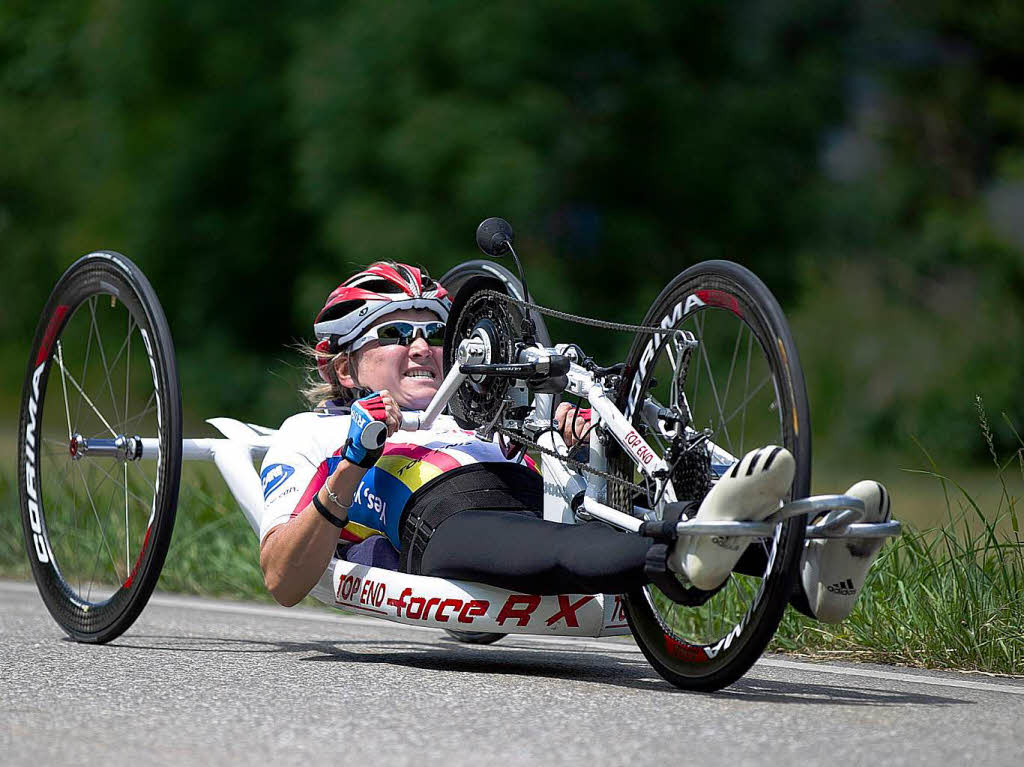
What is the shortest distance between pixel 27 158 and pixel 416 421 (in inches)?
1114

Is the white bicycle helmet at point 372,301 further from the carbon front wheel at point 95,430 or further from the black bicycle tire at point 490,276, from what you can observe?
the carbon front wheel at point 95,430

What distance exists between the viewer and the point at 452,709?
169 inches

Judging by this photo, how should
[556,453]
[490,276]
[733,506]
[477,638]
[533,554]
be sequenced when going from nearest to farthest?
1. [733,506]
2. [533,554]
3. [556,453]
4. [490,276]
5. [477,638]

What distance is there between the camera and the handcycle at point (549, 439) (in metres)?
4.38

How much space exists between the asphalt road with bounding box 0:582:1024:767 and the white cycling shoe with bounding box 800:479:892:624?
25cm

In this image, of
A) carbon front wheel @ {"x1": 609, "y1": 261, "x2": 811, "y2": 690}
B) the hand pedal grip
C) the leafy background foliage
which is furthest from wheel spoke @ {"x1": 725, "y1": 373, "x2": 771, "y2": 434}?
the leafy background foliage

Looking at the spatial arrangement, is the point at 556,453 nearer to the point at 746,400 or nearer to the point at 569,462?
the point at 569,462

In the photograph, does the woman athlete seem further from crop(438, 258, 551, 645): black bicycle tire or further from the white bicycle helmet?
crop(438, 258, 551, 645): black bicycle tire

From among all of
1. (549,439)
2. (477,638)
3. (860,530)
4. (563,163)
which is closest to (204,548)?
(477,638)

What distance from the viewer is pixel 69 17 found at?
30391 mm

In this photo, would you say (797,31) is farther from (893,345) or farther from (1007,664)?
(1007,664)

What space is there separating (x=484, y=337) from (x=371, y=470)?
584 mm

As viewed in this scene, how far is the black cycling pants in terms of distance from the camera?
4.46 m

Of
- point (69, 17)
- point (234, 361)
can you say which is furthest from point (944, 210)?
point (69, 17)
